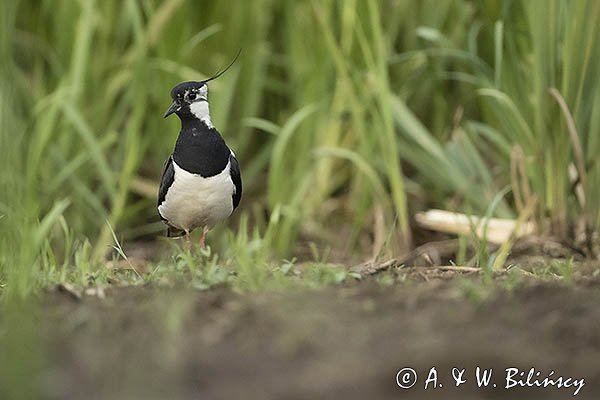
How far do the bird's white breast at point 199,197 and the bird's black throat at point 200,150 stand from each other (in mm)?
25

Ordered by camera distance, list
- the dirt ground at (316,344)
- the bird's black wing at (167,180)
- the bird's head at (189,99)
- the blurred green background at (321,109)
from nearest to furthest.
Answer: the dirt ground at (316,344) < the bird's head at (189,99) < the bird's black wing at (167,180) < the blurred green background at (321,109)

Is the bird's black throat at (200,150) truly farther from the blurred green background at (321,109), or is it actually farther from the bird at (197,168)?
the blurred green background at (321,109)

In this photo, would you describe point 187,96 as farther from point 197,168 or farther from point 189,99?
point 197,168

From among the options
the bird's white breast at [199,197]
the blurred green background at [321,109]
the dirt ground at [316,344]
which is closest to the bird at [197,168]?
the bird's white breast at [199,197]

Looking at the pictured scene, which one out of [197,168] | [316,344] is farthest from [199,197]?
[316,344]

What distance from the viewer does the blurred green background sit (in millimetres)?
4758

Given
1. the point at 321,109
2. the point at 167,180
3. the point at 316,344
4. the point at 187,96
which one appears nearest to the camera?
the point at 316,344

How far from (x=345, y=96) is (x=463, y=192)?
771 mm

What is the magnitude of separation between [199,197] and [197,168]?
0.38 ft

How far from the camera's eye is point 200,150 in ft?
→ 14.0

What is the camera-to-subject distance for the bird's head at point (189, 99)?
424cm

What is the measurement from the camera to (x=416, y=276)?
3447 millimetres

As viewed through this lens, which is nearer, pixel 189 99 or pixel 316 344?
pixel 316 344

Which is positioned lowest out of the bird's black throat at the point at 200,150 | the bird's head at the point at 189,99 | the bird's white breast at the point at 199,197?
the bird's white breast at the point at 199,197
